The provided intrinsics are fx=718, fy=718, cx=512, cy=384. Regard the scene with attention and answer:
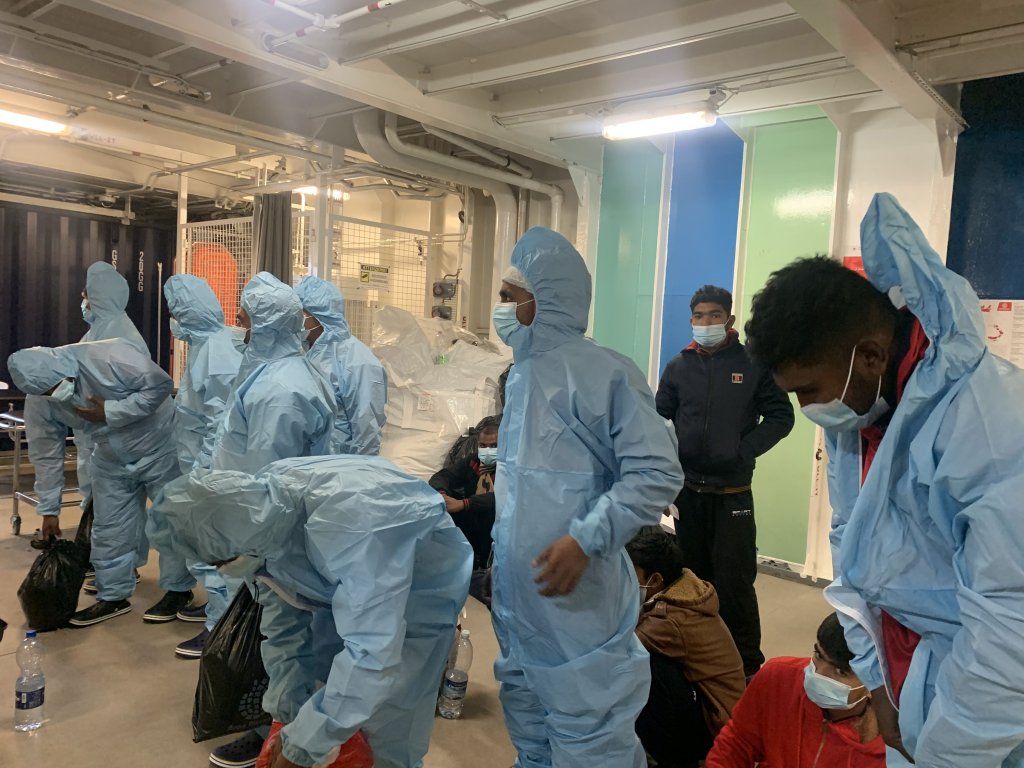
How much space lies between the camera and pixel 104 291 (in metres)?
3.72

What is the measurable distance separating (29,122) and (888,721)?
203 inches

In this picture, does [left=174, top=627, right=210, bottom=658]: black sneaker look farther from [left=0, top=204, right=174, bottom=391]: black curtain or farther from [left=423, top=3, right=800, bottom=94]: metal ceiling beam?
[left=0, top=204, right=174, bottom=391]: black curtain

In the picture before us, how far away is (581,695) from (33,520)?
455 cm

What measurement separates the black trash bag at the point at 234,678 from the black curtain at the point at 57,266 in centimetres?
542

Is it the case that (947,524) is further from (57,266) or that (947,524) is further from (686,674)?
(57,266)

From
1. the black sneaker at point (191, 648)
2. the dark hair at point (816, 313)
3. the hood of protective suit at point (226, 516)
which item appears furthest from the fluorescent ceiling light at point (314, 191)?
the dark hair at point (816, 313)

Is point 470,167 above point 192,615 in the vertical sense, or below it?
above

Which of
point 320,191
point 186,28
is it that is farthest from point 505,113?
point 186,28

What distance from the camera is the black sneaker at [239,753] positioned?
2.19m

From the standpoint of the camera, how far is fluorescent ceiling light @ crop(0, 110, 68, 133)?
412 cm

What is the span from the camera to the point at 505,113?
4.01m

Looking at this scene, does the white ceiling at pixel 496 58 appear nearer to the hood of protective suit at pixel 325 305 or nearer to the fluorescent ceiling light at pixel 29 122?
the fluorescent ceiling light at pixel 29 122

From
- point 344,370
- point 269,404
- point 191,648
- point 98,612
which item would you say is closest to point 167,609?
point 98,612

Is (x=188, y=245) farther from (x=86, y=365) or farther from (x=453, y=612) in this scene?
(x=453, y=612)
